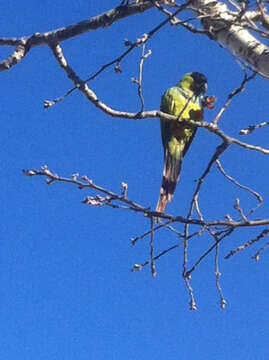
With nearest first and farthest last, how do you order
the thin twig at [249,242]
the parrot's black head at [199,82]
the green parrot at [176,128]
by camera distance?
the thin twig at [249,242] → the green parrot at [176,128] → the parrot's black head at [199,82]

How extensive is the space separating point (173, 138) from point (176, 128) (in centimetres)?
9

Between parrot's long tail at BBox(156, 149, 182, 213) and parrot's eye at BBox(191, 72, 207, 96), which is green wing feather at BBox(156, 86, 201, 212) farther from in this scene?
parrot's eye at BBox(191, 72, 207, 96)

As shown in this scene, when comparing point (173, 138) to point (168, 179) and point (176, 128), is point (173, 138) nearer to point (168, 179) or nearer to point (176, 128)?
point (176, 128)

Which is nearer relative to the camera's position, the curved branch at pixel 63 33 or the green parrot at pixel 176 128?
the curved branch at pixel 63 33

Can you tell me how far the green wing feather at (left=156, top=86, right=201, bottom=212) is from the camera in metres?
3.45

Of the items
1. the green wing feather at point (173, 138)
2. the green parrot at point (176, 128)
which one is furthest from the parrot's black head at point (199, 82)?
the green wing feather at point (173, 138)

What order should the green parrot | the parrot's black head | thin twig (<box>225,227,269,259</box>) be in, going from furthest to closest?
the parrot's black head < the green parrot < thin twig (<box>225,227,269,259</box>)

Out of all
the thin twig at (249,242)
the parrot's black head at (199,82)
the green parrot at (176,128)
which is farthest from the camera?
the parrot's black head at (199,82)

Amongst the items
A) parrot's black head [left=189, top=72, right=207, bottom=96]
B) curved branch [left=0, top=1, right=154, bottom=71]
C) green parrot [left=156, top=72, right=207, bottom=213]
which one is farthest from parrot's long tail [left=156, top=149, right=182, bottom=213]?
parrot's black head [left=189, top=72, right=207, bottom=96]

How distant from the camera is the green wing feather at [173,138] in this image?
345 cm

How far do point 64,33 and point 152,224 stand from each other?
1083 mm

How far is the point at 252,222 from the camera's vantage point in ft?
8.13

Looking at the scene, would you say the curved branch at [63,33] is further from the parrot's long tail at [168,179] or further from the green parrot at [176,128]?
the parrot's long tail at [168,179]

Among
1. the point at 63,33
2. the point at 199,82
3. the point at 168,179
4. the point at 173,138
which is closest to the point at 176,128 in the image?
the point at 173,138
